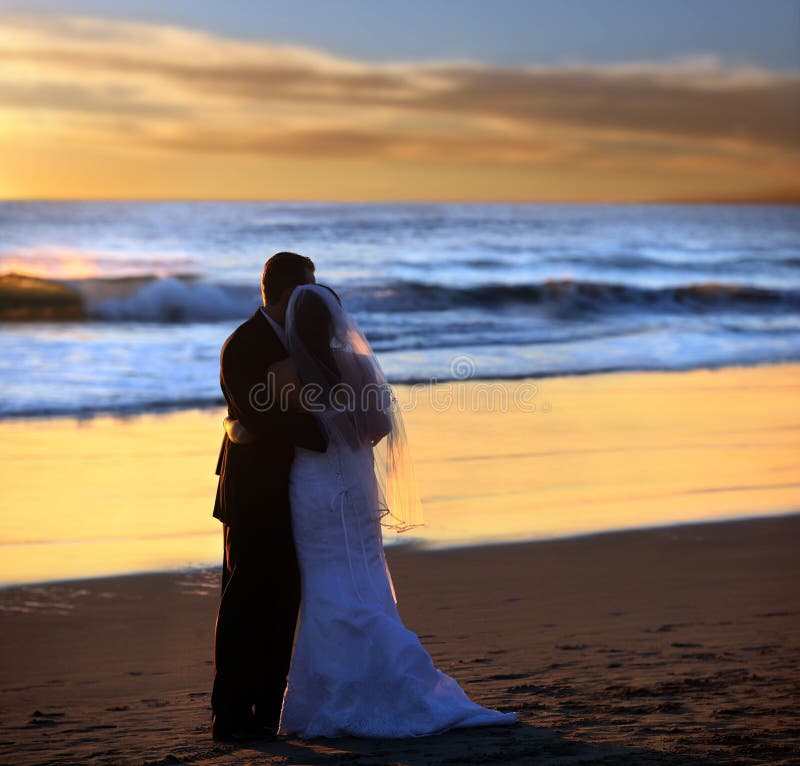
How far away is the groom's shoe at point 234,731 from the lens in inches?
172

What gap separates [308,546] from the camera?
4.40 meters

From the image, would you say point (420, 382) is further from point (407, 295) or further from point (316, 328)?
point (407, 295)

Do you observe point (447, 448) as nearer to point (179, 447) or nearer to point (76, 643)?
point (179, 447)

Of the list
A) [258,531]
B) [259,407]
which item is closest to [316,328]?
[259,407]

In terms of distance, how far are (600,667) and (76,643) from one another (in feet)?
8.07

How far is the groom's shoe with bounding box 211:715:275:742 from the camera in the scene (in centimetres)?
436

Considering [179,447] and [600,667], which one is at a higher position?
[179,447]

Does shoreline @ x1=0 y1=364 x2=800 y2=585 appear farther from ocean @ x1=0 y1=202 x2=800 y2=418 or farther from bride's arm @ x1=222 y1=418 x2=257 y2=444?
bride's arm @ x1=222 y1=418 x2=257 y2=444

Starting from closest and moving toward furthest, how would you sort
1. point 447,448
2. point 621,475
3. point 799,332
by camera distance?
point 621,475 → point 447,448 → point 799,332

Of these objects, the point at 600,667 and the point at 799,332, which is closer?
the point at 600,667

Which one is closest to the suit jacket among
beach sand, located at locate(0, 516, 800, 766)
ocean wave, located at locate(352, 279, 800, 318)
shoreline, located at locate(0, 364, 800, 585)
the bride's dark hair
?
the bride's dark hair

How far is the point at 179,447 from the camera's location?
35.9 feet

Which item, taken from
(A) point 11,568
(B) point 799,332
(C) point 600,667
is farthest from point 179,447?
(B) point 799,332

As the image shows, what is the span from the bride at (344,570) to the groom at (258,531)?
5 centimetres
